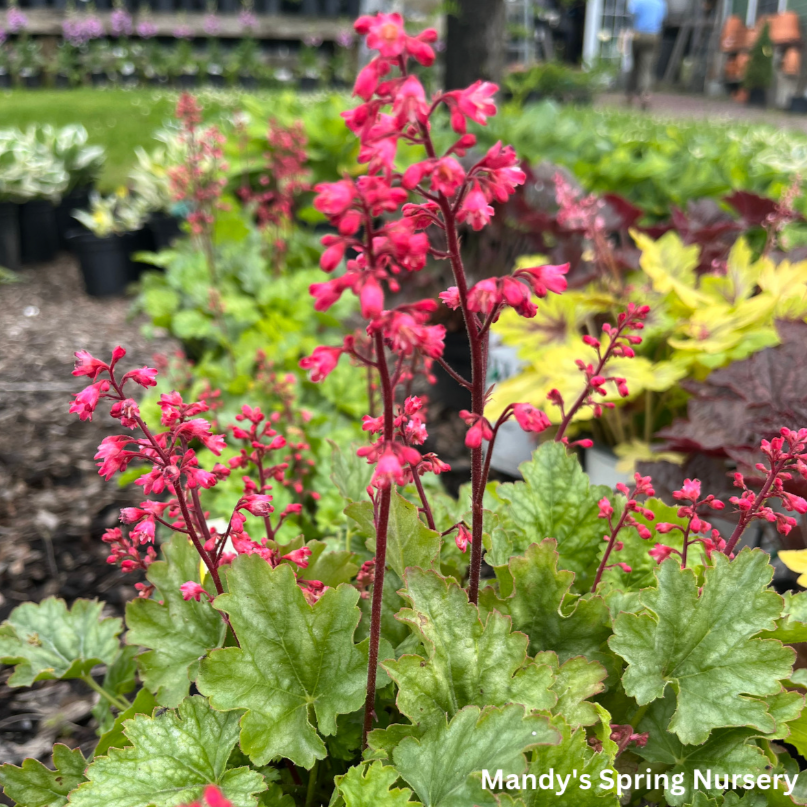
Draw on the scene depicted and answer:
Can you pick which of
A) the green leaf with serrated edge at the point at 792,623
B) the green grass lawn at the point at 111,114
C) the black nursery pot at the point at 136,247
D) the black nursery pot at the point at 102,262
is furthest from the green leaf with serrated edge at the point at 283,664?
the green grass lawn at the point at 111,114

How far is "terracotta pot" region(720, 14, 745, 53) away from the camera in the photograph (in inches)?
906

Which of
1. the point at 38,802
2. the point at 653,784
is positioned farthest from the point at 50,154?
the point at 653,784

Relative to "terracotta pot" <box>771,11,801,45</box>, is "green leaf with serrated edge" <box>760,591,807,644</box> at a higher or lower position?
lower

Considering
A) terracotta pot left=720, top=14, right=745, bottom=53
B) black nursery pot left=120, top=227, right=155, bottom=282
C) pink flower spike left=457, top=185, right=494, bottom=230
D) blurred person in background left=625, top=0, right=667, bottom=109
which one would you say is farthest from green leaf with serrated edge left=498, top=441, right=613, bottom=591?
terracotta pot left=720, top=14, right=745, bottom=53

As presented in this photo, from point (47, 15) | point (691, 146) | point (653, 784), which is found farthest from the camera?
point (47, 15)

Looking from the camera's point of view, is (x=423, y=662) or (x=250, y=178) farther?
(x=250, y=178)

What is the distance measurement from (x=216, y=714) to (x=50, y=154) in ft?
19.3

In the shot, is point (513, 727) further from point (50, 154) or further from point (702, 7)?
point (702, 7)

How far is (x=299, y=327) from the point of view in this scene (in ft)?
10.4

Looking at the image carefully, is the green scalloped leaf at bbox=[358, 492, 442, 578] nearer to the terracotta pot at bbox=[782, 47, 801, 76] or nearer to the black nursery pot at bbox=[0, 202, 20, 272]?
the black nursery pot at bbox=[0, 202, 20, 272]

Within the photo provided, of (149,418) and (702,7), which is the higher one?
(702,7)

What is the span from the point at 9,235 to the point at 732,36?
24.0 meters

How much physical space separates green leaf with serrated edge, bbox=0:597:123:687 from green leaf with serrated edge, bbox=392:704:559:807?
74 centimetres

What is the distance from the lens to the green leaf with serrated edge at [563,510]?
54.4 inches
